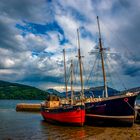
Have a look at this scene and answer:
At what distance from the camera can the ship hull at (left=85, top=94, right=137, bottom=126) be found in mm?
38219

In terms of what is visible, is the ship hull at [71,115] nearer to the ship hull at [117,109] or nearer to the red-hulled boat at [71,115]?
the red-hulled boat at [71,115]

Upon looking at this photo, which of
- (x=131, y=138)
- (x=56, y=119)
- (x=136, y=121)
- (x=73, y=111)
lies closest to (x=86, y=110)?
(x=73, y=111)

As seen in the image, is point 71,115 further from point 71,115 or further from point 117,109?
point 117,109

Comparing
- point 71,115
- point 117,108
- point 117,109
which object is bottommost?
point 71,115

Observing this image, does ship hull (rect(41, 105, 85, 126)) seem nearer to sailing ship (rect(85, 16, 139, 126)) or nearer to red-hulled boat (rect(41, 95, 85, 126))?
red-hulled boat (rect(41, 95, 85, 126))

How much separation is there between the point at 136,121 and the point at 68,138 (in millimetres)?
17865

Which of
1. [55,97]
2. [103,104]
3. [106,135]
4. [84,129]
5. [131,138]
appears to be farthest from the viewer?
[55,97]

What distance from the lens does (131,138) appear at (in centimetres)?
2931

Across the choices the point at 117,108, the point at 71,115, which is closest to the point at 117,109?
the point at 117,108

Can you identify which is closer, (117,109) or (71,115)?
(117,109)

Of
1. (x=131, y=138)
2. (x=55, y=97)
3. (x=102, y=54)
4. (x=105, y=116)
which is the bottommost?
(x=131, y=138)

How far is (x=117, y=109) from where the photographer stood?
1517 inches

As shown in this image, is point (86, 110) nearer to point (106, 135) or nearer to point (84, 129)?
point (84, 129)

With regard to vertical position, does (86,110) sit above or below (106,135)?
above
